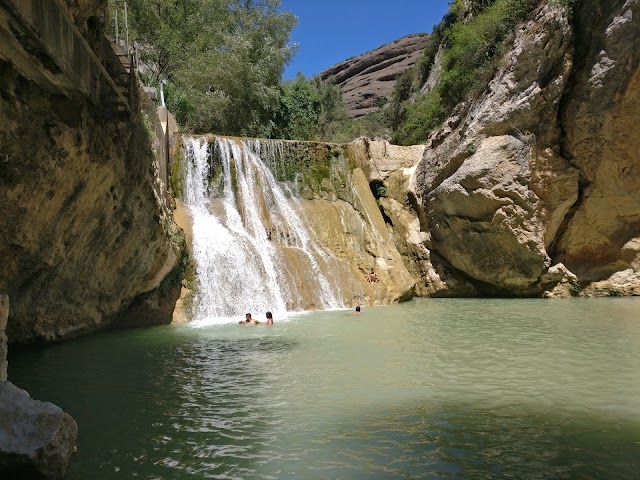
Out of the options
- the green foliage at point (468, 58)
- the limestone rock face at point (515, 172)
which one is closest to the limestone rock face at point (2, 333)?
the limestone rock face at point (515, 172)

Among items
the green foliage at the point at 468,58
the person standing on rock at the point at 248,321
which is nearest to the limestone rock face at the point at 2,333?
the person standing on rock at the point at 248,321

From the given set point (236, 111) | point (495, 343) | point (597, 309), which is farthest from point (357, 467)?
point (236, 111)

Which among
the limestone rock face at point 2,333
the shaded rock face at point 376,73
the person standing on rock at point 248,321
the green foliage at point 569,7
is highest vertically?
the shaded rock face at point 376,73

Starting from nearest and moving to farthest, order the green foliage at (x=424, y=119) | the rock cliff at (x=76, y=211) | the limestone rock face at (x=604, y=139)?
the rock cliff at (x=76, y=211) < the limestone rock face at (x=604, y=139) < the green foliage at (x=424, y=119)

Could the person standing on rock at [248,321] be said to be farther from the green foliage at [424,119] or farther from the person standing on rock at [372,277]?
the green foliage at [424,119]

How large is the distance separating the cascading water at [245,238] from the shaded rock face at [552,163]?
5.84 m

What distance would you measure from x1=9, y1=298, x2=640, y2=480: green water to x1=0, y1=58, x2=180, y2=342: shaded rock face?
949mm

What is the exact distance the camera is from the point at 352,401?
6.52 m

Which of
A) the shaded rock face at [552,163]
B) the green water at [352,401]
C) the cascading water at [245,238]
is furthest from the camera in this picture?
the shaded rock face at [552,163]

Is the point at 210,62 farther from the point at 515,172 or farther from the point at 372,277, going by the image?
the point at 515,172

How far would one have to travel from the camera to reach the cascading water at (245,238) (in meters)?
15.0

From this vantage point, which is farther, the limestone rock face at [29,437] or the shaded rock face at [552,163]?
the shaded rock face at [552,163]

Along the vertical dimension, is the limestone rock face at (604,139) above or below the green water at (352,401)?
above

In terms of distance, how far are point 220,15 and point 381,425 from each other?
100 feet
